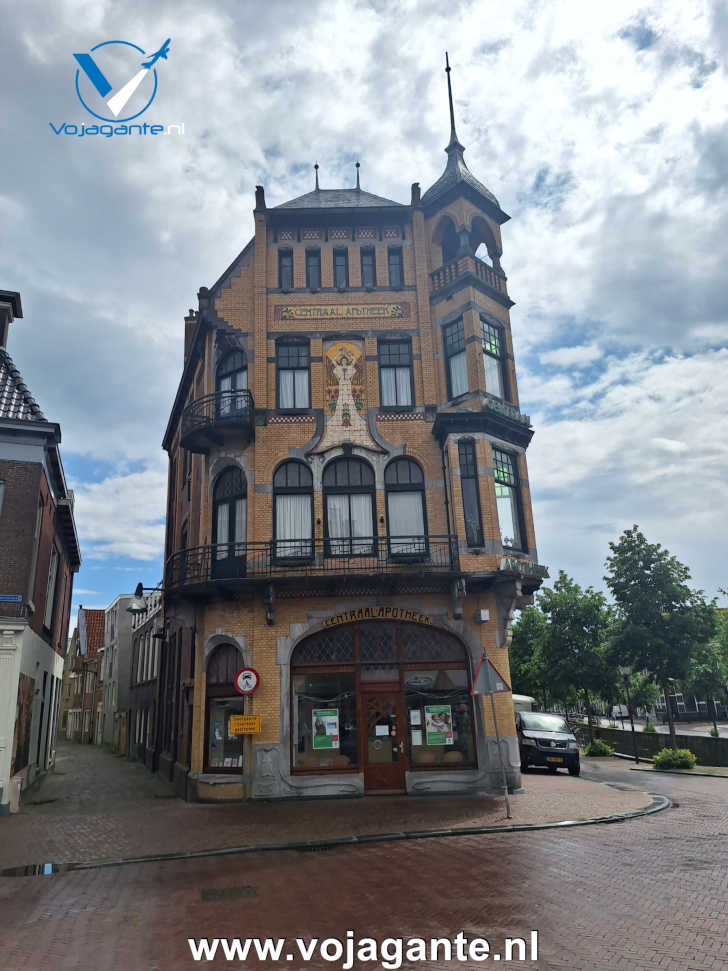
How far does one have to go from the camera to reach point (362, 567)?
19109 millimetres

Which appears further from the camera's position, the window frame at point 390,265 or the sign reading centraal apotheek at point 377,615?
the window frame at point 390,265

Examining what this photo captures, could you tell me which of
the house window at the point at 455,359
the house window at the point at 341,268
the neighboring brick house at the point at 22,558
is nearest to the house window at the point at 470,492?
the house window at the point at 455,359

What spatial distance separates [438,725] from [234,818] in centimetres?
568

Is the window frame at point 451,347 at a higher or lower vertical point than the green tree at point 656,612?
higher

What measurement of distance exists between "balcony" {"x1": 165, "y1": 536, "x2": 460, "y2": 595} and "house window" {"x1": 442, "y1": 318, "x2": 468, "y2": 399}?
4.59 meters

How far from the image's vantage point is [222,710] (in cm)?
1852

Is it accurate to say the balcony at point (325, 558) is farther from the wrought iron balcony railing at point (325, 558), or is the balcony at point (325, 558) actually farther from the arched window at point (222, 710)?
the arched window at point (222, 710)

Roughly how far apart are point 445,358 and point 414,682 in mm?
9531

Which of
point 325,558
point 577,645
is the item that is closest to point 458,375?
point 325,558

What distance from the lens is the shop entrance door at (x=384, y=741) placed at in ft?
57.8

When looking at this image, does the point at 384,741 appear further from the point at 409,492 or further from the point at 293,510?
the point at 409,492

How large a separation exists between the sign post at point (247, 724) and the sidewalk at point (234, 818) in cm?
62

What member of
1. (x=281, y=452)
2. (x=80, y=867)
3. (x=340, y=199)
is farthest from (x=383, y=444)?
(x=80, y=867)

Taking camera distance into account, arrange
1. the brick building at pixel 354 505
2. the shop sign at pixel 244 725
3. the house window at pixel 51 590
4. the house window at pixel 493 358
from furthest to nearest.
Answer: the house window at pixel 51 590 → the house window at pixel 493 358 → the brick building at pixel 354 505 → the shop sign at pixel 244 725
